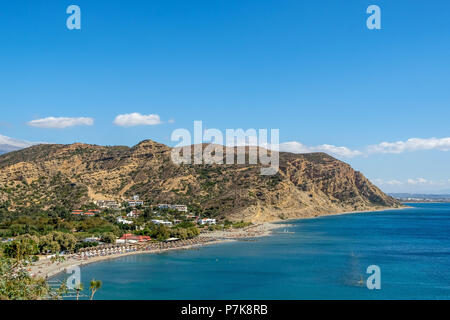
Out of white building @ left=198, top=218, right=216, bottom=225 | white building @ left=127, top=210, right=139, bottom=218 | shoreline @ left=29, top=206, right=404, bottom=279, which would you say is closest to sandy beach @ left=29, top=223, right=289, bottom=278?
shoreline @ left=29, top=206, right=404, bottom=279

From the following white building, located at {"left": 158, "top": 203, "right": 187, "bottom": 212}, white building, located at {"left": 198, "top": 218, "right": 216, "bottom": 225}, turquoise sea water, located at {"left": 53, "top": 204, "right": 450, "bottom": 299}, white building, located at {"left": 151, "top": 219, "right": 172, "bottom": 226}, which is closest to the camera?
turquoise sea water, located at {"left": 53, "top": 204, "right": 450, "bottom": 299}

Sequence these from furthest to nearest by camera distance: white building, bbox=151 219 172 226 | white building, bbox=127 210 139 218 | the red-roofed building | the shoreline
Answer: white building, bbox=127 210 139 218 < white building, bbox=151 219 172 226 < the red-roofed building < the shoreline

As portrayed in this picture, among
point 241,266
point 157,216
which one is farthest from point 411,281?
point 157,216

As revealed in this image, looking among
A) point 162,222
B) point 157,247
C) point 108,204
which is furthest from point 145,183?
point 157,247

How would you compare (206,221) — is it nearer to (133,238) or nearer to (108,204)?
(108,204)

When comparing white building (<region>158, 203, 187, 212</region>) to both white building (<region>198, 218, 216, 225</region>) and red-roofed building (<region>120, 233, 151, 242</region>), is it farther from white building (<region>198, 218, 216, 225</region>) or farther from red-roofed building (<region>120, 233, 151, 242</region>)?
red-roofed building (<region>120, 233, 151, 242</region>)

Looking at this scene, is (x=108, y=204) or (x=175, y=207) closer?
(x=108, y=204)
